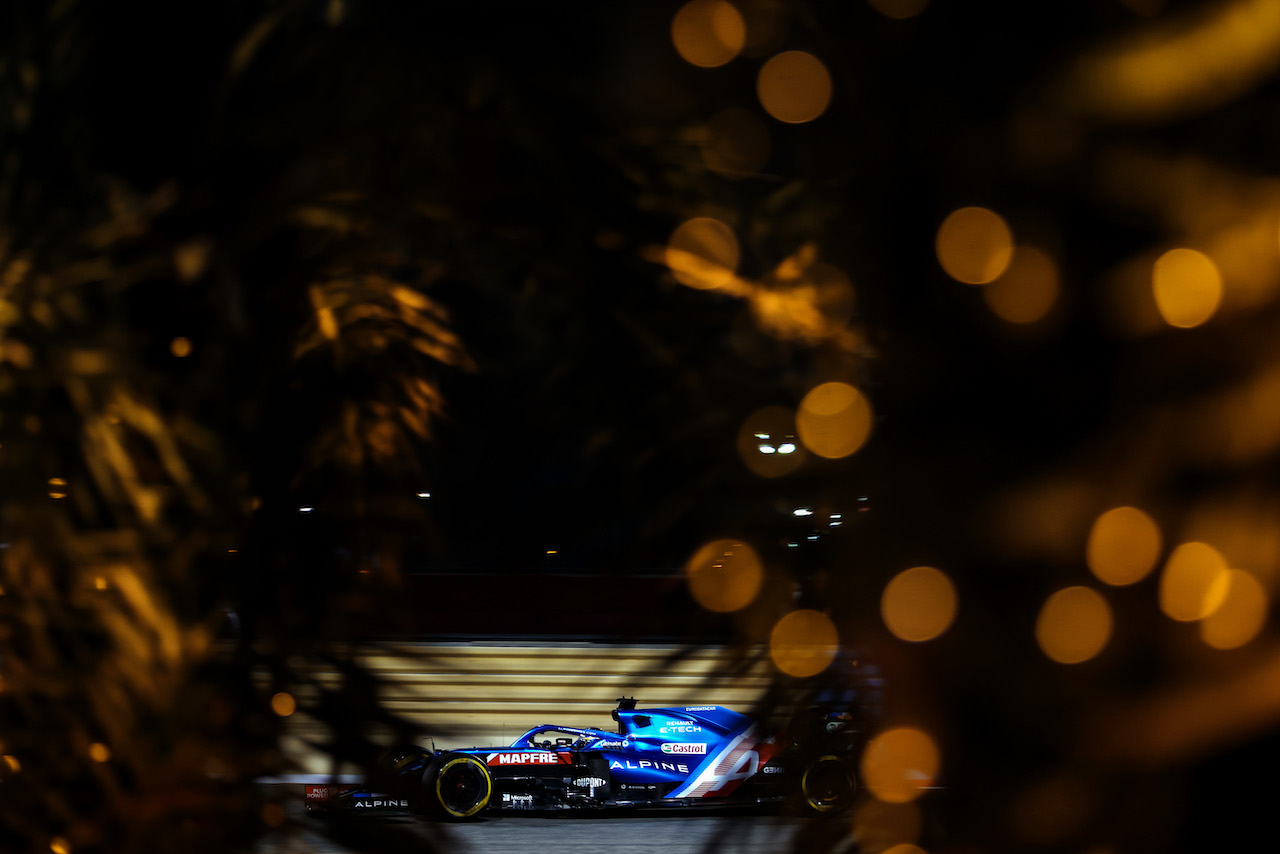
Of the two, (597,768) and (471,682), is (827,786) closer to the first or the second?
(471,682)

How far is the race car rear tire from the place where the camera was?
1.11ft

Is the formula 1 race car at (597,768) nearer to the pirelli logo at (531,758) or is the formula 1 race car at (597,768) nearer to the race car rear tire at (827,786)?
the pirelli logo at (531,758)

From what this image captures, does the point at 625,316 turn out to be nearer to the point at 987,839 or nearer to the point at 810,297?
the point at 810,297

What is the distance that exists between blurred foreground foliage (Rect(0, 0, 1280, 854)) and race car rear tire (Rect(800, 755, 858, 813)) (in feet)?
0.04

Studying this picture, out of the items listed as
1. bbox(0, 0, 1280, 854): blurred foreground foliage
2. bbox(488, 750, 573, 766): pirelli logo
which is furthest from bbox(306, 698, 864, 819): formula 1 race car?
bbox(0, 0, 1280, 854): blurred foreground foliage

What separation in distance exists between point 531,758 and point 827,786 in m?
2.66

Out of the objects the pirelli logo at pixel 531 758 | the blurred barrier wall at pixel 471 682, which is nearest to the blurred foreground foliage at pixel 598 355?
the blurred barrier wall at pixel 471 682

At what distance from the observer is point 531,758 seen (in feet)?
9.46

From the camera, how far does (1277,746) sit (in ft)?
0.95

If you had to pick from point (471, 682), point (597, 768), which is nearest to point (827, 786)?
point (471, 682)

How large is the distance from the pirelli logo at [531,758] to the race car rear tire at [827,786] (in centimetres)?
261

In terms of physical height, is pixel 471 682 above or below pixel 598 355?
below

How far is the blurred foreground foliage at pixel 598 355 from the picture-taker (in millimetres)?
285

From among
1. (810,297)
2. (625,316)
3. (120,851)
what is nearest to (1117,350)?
(810,297)
